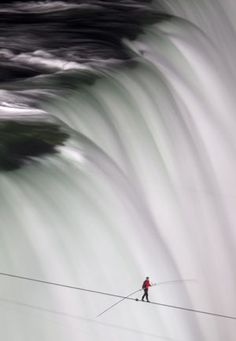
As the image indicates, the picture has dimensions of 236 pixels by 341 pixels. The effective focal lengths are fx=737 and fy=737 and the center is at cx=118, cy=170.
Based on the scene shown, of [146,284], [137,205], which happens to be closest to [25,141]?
[137,205]

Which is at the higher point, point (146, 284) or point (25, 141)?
point (25, 141)

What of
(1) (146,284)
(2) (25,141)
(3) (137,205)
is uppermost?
(2) (25,141)

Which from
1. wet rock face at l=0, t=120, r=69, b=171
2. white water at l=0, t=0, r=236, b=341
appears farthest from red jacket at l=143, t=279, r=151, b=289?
A: wet rock face at l=0, t=120, r=69, b=171

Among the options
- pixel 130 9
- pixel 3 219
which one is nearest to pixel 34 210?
pixel 3 219

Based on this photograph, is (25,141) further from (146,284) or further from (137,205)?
(146,284)

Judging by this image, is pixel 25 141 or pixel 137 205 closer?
pixel 25 141

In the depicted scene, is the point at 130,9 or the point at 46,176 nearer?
the point at 46,176

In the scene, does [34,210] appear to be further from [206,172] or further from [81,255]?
[206,172]
